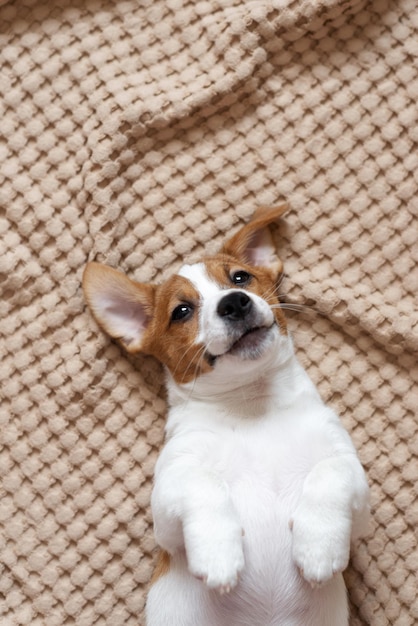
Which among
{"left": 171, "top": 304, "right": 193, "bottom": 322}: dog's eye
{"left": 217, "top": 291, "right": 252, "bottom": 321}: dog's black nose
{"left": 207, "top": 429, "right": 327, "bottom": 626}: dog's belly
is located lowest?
{"left": 207, "top": 429, "right": 327, "bottom": 626}: dog's belly

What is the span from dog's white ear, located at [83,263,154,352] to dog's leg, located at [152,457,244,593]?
0.55m

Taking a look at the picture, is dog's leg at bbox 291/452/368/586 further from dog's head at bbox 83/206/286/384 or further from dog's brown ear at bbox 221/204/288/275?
dog's brown ear at bbox 221/204/288/275

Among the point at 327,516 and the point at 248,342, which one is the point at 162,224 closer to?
the point at 248,342

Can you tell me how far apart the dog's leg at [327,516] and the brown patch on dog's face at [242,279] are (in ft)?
1.71

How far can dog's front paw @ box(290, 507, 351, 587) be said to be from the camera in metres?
1.99

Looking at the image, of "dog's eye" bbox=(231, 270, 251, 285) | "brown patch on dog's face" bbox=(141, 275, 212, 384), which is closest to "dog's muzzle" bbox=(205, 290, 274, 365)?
"brown patch on dog's face" bbox=(141, 275, 212, 384)

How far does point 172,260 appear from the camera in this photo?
271cm

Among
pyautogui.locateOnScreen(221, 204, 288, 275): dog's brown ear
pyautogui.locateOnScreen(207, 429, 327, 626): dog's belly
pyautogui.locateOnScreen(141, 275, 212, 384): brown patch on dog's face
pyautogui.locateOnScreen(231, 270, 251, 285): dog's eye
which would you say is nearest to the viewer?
pyautogui.locateOnScreen(207, 429, 327, 626): dog's belly

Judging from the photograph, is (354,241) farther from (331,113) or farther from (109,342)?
(109,342)

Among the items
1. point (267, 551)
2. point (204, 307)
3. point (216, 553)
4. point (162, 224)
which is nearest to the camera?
point (216, 553)

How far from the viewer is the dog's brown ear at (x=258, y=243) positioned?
2594 millimetres

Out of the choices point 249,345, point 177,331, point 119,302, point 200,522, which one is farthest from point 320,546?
point 119,302

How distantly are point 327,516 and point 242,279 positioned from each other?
32.8 inches

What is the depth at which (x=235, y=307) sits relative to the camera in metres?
2.18
